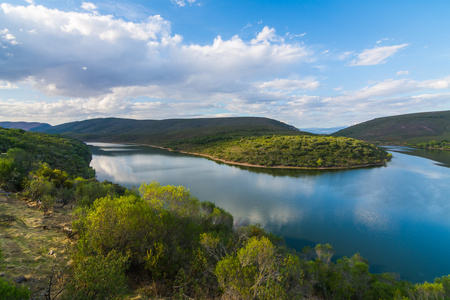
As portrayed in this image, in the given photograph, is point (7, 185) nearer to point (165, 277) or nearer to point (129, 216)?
point (129, 216)

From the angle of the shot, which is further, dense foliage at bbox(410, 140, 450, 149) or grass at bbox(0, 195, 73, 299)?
dense foliage at bbox(410, 140, 450, 149)

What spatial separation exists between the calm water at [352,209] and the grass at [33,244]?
678 inches

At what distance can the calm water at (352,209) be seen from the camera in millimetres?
18734

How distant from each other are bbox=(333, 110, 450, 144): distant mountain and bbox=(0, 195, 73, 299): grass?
181 meters

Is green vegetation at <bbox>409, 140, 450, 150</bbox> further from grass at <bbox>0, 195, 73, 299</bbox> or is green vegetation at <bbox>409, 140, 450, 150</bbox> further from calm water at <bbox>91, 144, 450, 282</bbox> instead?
grass at <bbox>0, 195, 73, 299</bbox>

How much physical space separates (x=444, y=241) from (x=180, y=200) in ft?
86.8

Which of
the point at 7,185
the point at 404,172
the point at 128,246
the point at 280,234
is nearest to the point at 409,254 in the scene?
the point at 280,234

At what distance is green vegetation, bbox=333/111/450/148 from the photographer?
146 m

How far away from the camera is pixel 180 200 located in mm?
14359

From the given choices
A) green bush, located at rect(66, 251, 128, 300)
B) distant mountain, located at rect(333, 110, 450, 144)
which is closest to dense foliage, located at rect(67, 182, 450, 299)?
green bush, located at rect(66, 251, 128, 300)

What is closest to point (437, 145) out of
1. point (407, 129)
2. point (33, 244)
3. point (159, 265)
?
point (407, 129)

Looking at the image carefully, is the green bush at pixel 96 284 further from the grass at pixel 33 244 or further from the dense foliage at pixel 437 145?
the dense foliage at pixel 437 145

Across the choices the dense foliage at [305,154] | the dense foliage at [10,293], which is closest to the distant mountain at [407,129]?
the dense foliage at [305,154]

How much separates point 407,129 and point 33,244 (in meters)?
216
